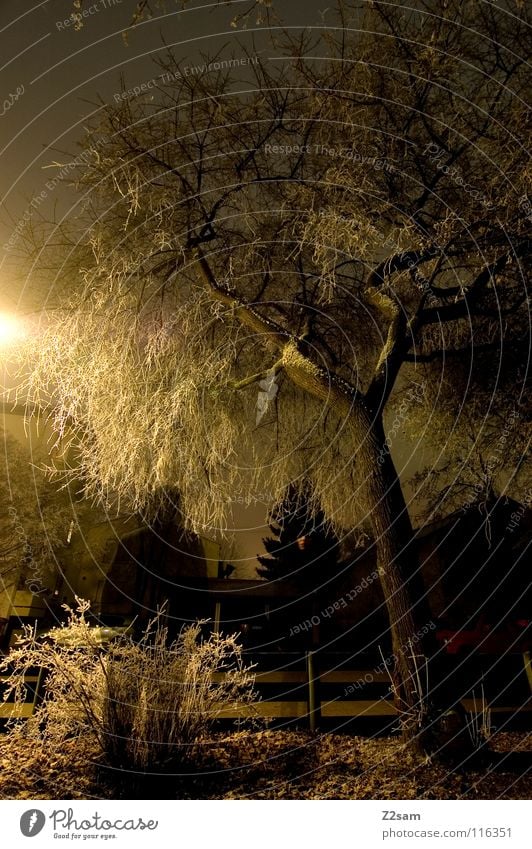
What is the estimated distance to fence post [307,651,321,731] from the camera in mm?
5730

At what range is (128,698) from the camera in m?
4.63

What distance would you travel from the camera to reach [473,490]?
8125 millimetres

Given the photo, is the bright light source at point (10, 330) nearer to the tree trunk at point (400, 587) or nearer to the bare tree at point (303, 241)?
the bare tree at point (303, 241)

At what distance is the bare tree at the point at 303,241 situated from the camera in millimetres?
5766

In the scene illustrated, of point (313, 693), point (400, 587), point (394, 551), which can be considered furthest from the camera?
point (313, 693)

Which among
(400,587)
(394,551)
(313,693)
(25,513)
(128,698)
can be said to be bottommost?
(313,693)

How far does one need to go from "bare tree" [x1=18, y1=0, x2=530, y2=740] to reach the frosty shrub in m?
1.99

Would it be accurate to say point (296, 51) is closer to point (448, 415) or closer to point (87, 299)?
point (87, 299)

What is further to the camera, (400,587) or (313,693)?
(313,693)

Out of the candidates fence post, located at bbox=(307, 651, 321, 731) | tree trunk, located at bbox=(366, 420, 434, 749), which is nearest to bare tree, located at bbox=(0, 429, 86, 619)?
fence post, located at bbox=(307, 651, 321, 731)

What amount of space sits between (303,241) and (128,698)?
5020 millimetres

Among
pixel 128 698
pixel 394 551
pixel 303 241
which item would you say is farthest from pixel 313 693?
pixel 303 241

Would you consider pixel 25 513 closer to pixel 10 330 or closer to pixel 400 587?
pixel 10 330
